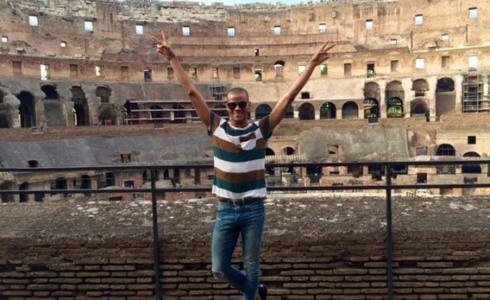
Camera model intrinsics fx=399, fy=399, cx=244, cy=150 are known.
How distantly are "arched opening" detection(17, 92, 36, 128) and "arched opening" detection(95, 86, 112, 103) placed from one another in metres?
5.26

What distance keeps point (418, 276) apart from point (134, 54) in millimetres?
42303

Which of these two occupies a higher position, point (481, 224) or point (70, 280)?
point (481, 224)

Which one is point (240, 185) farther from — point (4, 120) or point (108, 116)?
point (108, 116)

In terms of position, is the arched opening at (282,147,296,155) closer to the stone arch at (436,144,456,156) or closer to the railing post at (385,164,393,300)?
the stone arch at (436,144,456,156)

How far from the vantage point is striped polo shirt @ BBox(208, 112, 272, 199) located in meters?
2.69

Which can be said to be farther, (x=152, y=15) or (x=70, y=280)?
(x=152, y=15)

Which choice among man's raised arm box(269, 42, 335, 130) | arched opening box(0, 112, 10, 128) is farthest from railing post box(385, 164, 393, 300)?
arched opening box(0, 112, 10, 128)

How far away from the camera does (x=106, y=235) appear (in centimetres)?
367

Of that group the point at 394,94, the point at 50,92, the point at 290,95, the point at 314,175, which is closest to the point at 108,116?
the point at 50,92

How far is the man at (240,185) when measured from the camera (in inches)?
106

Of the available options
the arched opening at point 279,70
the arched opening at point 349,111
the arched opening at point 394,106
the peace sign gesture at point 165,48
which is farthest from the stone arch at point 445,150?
the peace sign gesture at point 165,48

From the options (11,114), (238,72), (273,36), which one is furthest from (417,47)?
(11,114)

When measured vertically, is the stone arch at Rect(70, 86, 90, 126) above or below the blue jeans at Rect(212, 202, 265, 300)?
above

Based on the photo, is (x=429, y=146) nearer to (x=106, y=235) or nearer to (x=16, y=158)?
(x=16, y=158)
